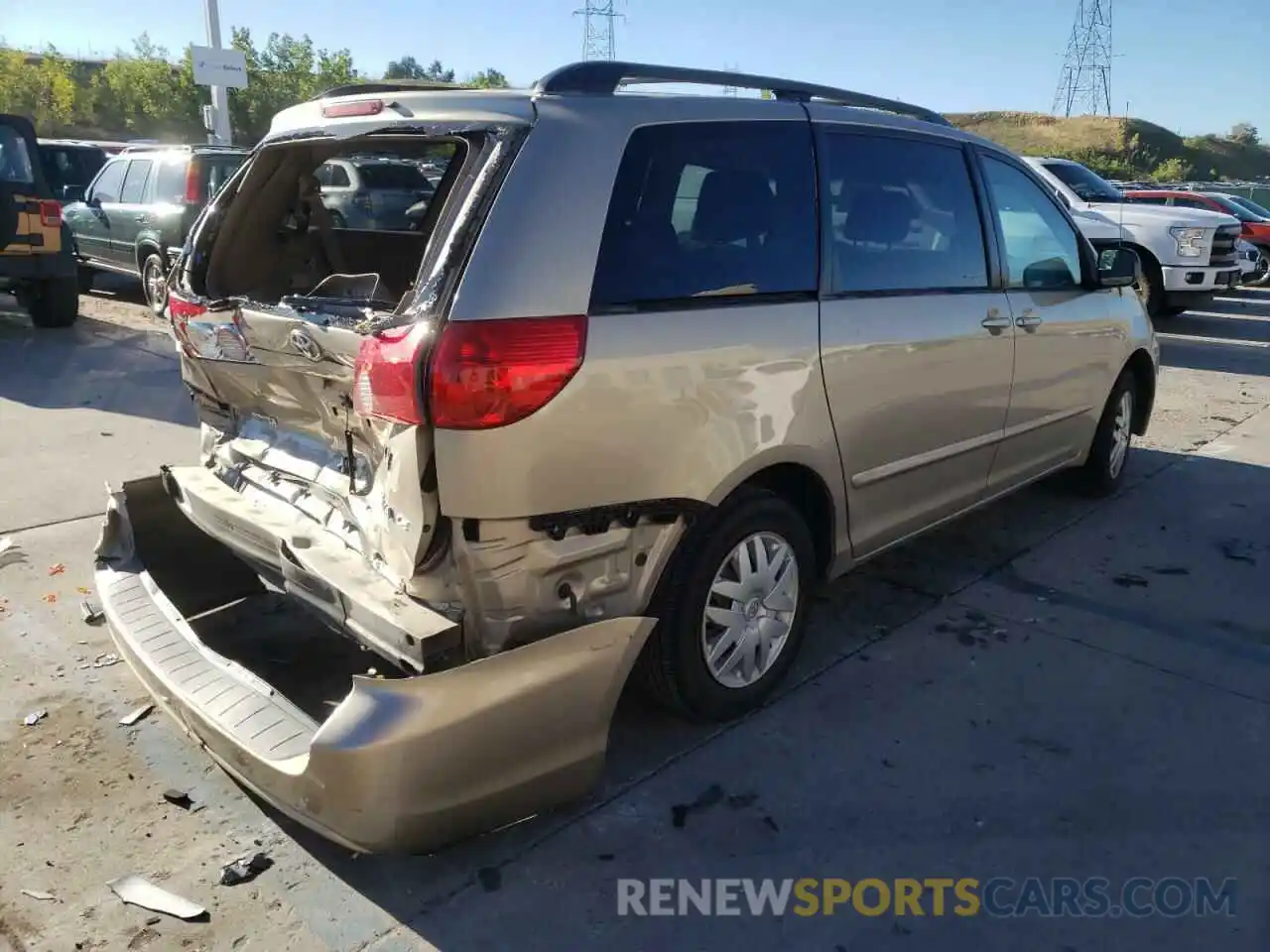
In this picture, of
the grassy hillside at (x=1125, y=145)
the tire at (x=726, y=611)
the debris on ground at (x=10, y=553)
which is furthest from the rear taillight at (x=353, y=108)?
the grassy hillside at (x=1125, y=145)

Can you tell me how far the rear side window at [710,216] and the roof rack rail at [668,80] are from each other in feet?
0.56

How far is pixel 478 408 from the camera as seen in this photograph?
2426mm

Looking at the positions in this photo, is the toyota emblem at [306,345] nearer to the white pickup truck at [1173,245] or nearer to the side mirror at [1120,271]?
the side mirror at [1120,271]

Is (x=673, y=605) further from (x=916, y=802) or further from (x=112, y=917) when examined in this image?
(x=112, y=917)

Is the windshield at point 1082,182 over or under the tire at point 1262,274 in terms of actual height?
over

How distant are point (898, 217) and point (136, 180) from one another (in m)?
10.7

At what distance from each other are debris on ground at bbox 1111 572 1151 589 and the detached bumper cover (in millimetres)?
2896

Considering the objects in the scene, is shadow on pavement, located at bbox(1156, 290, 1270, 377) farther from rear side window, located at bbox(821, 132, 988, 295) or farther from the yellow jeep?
the yellow jeep

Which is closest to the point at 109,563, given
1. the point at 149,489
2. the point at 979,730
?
the point at 149,489

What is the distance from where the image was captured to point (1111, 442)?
5594 mm

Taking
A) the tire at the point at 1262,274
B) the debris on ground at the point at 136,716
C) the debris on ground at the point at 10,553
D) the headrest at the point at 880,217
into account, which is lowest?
the debris on ground at the point at 136,716

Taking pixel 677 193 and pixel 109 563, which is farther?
pixel 109 563

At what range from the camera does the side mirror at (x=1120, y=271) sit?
5.00 meters

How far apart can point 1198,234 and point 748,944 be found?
1201 centimetres
